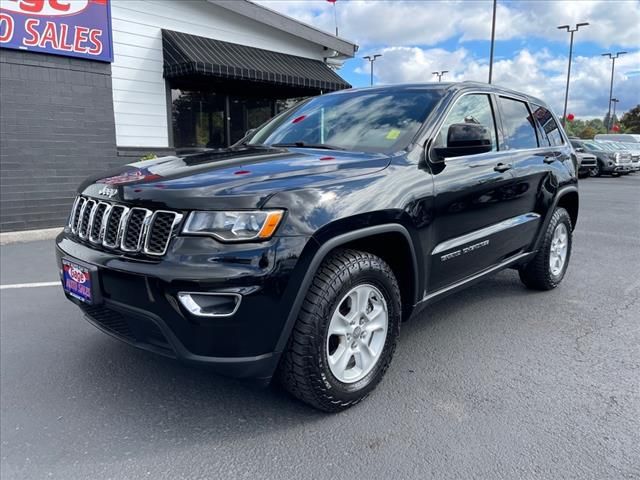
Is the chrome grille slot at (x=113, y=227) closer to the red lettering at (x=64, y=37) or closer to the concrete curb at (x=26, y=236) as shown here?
the concrete curb at (x=26, y=236)

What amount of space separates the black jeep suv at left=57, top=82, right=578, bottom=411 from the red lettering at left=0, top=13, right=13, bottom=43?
609 centimetres

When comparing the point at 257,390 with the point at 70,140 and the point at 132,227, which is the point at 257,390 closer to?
the point at 132,227

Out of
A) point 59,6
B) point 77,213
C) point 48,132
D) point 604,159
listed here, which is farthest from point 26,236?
point 604,159

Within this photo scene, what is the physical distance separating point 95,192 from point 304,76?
28.3 feet

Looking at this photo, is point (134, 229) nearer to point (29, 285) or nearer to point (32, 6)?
point (29, 285)

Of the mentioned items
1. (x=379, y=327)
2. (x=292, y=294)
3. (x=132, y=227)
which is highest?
(x=132, y=227)

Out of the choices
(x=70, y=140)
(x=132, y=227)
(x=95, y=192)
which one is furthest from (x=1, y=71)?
(x=132, y=227)

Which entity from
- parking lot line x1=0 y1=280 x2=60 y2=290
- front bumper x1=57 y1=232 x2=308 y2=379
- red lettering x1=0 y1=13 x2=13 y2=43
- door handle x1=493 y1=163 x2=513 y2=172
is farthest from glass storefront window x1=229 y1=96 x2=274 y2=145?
front bumper x1=57 y1=232 x2=308 y2=379

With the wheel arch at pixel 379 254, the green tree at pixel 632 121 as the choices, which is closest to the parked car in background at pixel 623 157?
the wheel arch at pixel 379 254

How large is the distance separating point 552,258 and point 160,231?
3841 mm

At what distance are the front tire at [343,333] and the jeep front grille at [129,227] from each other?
2.38 feet

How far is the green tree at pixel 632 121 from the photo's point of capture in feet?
213

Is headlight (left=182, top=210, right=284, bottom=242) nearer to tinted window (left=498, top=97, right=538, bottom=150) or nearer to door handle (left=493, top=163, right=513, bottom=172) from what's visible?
door handle (left=493, top=163, right=513, bottom=172)

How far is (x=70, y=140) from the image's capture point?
8.48m
